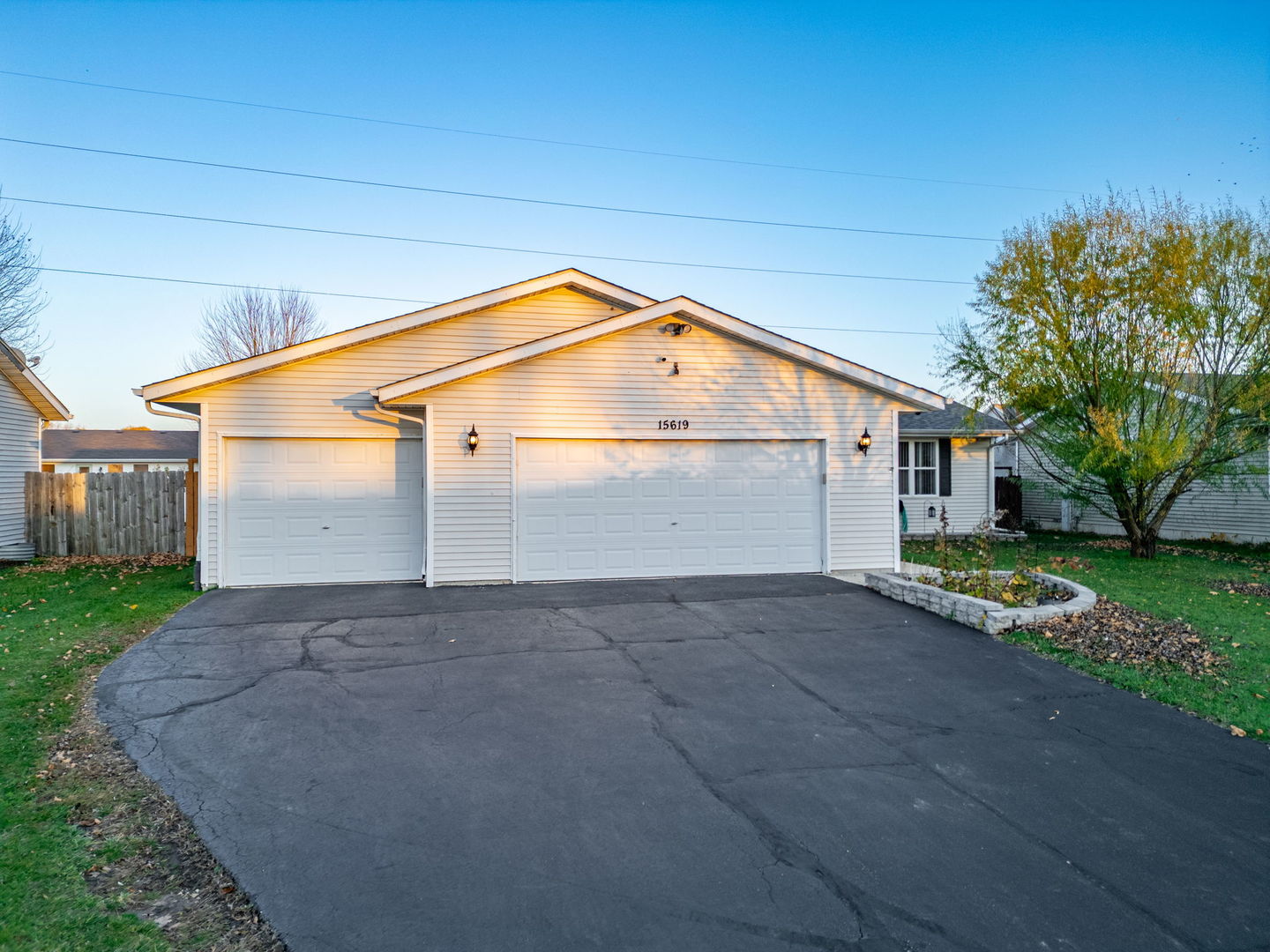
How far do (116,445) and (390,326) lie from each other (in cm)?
2480

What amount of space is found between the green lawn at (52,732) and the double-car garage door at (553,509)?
5.50 feet

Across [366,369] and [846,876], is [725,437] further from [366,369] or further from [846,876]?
[846,876]

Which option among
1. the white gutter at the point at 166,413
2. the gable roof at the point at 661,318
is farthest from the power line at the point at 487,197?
the white gutter at the point at 166,413

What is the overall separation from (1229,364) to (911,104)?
8.40 metres

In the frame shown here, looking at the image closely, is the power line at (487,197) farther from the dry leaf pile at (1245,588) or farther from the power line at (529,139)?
the dry leaf pile at (1245,588)

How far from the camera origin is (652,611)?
28.8 feet

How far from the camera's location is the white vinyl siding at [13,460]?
14.7 m

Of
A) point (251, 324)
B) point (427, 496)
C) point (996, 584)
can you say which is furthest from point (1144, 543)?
point (251, 324)

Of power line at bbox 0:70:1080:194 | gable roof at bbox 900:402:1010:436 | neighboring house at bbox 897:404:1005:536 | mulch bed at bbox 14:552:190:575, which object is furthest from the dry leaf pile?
mulch bed at bbox 14:552:190:575

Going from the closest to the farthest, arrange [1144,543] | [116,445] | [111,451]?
[1144,543]
[111,451]
[116,445]

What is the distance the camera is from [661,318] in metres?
11.1

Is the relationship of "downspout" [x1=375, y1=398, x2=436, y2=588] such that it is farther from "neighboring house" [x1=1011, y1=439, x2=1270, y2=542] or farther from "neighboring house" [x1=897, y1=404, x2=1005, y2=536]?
"neighboring house" [x1=1011, y1=439, x2=1270, y2=542]

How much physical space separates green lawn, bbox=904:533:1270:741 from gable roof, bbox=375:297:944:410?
3.51m

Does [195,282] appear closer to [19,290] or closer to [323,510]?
[19,290]
